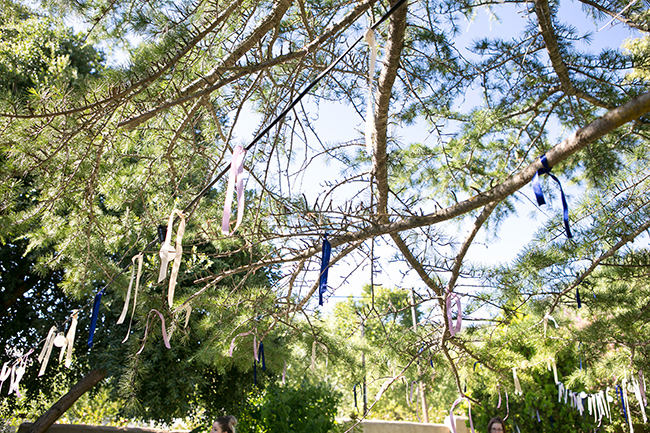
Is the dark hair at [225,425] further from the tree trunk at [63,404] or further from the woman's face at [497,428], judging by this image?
the woman's face at [497,428]

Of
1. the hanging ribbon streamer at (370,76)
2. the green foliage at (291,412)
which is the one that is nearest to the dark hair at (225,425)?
the green foliage at (291,412)

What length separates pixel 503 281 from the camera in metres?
2.12

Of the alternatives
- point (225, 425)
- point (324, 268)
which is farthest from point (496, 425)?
point (324, 268)

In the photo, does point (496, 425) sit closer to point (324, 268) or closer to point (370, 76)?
point (324, 268)

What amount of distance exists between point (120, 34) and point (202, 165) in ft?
1.90

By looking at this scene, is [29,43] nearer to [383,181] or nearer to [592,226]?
[383,181]

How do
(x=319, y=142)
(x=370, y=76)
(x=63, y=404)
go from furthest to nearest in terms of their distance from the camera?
1. (x=63, y=404)
2. (x=319, y=142)
3. (x=370, y=76)

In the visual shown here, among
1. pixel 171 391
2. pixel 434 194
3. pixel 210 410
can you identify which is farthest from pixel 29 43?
pixel 434 194

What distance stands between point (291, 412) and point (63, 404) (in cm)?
219

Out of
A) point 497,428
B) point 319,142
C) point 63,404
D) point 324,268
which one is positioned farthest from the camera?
point 63,404

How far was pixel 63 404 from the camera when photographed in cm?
425

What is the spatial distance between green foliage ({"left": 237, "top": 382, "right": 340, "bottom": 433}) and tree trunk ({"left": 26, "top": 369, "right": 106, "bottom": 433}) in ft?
5.05

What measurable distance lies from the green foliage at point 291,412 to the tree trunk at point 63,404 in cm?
154

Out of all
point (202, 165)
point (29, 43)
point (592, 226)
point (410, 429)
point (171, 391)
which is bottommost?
point (410, 429)
